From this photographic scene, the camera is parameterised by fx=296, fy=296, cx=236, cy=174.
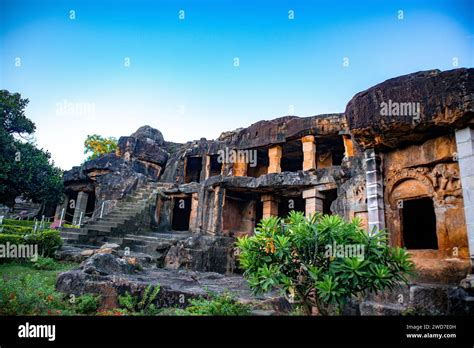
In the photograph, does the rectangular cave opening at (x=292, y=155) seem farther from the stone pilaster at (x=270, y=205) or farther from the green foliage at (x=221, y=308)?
the green foliage at (x=221, y=308)

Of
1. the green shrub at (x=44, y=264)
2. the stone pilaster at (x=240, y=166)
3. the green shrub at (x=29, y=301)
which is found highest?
the stone pilaster at (x=240, y=166)

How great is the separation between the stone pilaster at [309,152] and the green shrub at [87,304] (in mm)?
13613

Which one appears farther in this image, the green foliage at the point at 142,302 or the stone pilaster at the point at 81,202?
the stone pilaster at the point at 81,202

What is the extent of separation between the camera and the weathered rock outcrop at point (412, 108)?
6.10 metres

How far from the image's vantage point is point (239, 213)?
763 inches

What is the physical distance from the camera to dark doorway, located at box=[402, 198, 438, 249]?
9602mm

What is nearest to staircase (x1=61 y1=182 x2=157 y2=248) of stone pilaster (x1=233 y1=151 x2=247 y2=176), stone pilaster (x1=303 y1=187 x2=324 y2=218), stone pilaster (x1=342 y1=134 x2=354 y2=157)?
stone pilaster (x1=233 y1=151 x2=247 y2=176)

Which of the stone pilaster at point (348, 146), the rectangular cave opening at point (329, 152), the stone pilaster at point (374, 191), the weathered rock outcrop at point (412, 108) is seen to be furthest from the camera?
the rectangular cave opening at point (329, 152)

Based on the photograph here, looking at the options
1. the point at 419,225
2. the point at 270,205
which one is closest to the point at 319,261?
the point at 419,225

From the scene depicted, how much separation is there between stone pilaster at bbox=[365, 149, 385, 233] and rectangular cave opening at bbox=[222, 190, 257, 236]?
10967 mm

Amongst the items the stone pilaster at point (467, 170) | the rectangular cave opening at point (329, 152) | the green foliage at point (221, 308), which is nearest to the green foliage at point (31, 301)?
the green foliage at point (221, 308)

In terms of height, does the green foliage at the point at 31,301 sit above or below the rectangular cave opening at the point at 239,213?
below

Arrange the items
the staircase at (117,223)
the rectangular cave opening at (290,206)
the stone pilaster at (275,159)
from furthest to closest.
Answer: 1. the rectangular cave opening at (290,206)
2. the stone pilaster at (275,159)
3. the staircase at (117,223)

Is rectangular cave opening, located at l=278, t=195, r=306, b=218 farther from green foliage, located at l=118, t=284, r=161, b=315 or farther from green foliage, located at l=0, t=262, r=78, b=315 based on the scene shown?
green foliage, located at l=0, t=262, r=78, b=315
